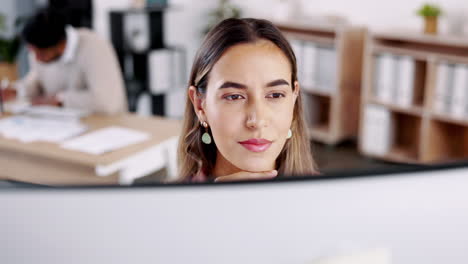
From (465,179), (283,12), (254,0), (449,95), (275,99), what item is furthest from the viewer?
(254,0)

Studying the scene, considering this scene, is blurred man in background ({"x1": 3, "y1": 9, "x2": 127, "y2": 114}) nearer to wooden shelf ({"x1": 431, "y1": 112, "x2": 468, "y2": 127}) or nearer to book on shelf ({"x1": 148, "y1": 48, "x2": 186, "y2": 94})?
book on shelf ({"x1": 148, "y1": 48, "x2": 186, "y2": 94})

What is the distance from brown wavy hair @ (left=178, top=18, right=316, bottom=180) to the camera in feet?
2.22

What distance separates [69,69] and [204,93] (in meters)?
2.10

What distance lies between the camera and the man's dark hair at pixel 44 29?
239cm

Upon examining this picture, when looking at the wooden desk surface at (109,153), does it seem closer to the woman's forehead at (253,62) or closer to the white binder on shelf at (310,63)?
the woman's forehead at (253,62)

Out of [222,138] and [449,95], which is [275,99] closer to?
[222,138]

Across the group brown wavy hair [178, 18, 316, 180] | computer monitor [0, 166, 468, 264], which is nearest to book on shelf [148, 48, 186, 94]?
brown wavy hair [178, 18, 316, 180]

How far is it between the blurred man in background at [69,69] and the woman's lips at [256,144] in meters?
1.96

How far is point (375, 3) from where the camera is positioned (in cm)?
390

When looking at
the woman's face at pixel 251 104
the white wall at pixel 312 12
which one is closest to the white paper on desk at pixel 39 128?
the white wall at pixel 312 12

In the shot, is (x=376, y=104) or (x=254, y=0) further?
(x=254, y=0)

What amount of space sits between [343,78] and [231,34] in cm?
334

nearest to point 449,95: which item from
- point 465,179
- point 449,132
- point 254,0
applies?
point 449,132

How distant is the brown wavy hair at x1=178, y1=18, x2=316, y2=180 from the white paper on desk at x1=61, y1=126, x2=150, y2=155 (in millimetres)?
1342
